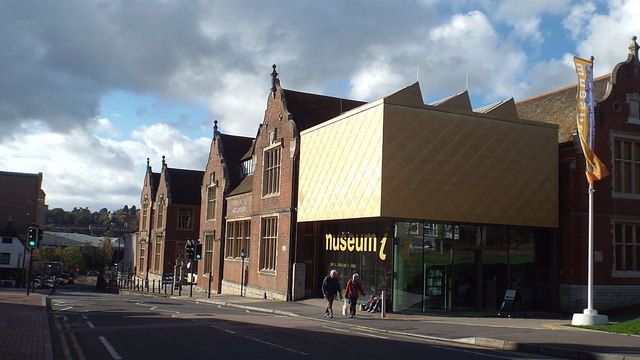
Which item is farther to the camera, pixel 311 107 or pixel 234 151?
pixel 234 151

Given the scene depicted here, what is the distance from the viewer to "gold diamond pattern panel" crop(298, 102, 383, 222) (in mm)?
24297

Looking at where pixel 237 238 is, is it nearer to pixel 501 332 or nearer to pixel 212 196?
pixel 212 196

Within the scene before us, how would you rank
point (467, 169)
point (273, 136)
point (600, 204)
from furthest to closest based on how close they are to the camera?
point (273, 136), point (600, 204), point (467, 169)

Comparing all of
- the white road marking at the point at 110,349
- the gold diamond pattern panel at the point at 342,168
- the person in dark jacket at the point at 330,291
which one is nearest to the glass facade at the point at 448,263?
the gold diamond pattern panel at the point at 342,168

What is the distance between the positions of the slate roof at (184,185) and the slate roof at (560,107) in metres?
35.3

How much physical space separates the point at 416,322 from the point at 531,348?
6611 millimetres

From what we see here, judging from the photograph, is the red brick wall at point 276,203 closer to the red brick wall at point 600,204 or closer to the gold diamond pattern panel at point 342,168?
the gold diamond pattern panel at point 342,168

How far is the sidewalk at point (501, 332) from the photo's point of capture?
14148 millimetres

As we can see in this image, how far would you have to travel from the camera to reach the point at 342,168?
89.6 feet

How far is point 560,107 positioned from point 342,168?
36.5 ft

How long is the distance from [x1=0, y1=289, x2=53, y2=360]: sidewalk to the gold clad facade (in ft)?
39.6

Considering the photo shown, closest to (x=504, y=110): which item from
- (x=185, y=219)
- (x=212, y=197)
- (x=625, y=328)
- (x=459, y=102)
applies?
(x=459, y=102)

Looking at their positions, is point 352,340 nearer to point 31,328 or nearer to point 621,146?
point 31,328

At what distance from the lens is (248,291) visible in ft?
120
